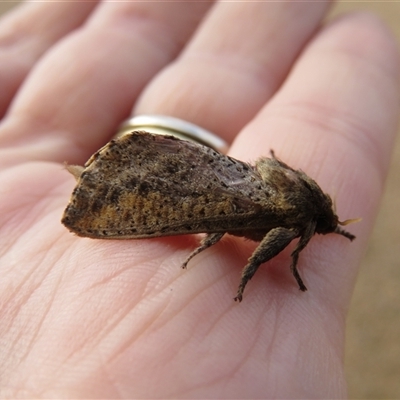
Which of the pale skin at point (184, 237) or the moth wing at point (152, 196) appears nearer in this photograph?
the pale skin at point (184, 237)

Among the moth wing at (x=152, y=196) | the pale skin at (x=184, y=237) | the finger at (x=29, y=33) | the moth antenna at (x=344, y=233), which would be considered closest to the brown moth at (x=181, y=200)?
the moth wing at (x=152, y=196)

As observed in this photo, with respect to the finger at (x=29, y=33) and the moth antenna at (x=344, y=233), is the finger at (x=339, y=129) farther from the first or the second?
the finger at (x=29, y=33)

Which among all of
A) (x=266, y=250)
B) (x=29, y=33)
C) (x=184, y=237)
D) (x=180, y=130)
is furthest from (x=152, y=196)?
(x=29, y=33)

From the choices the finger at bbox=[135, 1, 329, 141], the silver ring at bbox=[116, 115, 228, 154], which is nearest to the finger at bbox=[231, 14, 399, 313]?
the finger at bbox=[135, 1, 329, 141]

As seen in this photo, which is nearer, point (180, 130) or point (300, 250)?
point (300, 250)

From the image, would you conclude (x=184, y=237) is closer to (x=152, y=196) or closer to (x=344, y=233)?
(x=152, y=196)
